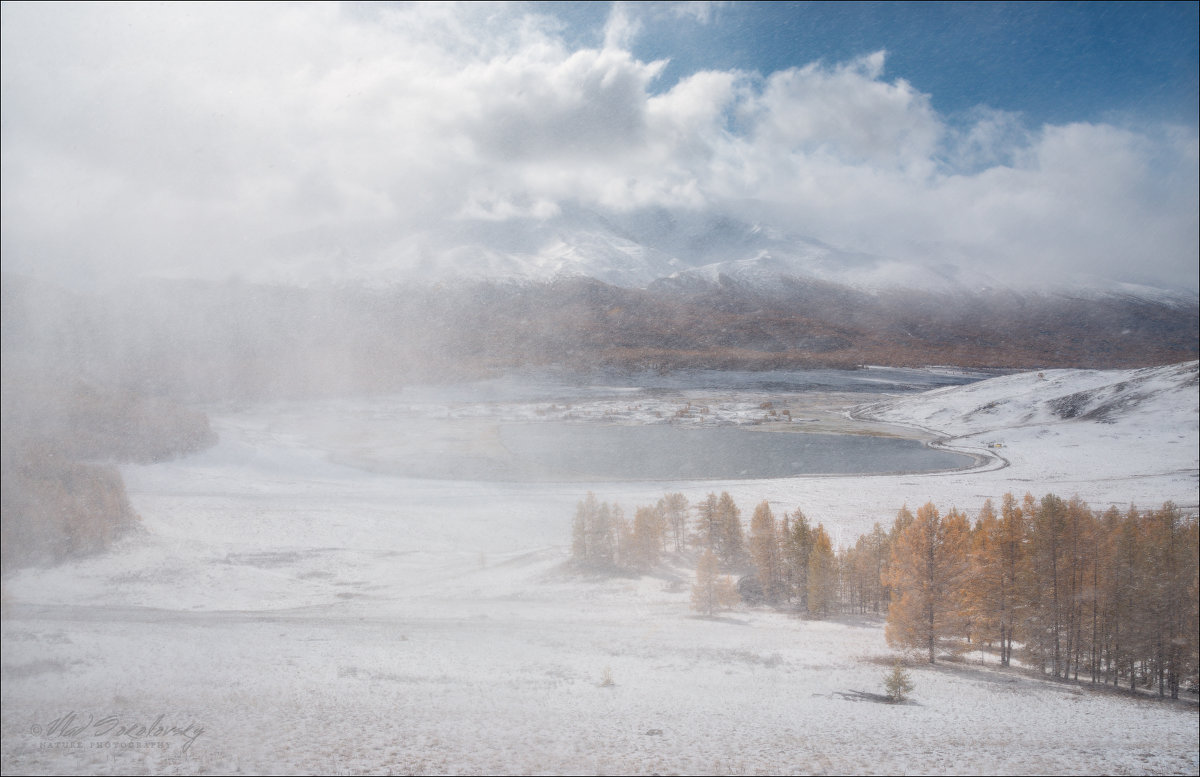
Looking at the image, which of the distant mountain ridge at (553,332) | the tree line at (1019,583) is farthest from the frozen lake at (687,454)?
the distant mountain ridge at (553,332)

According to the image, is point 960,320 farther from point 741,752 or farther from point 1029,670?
point 741,752

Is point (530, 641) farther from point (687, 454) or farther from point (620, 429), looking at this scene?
point (620, 429)

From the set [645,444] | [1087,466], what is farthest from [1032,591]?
[645,444]

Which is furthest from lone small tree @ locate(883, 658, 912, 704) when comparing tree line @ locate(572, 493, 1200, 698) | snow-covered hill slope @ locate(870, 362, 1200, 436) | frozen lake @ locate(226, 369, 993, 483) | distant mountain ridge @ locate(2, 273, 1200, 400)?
distant mountain ridge @ locate(2, 273, 1200, 400)

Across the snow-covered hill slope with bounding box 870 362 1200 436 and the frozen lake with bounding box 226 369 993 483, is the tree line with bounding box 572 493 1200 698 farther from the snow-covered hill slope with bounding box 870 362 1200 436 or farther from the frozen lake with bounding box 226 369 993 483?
the frozen lake with bounding box 226 369 993 483

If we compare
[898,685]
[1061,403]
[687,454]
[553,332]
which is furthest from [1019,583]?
[553,332]

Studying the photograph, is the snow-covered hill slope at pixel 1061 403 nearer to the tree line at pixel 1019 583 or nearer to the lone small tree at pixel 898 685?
the tree line at pixel 1019 583
